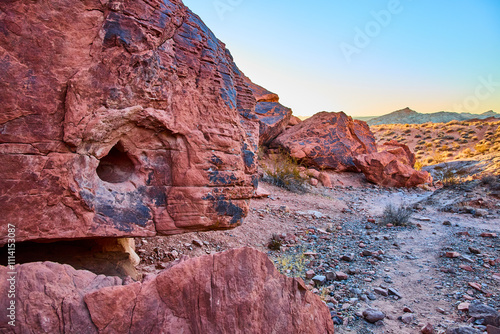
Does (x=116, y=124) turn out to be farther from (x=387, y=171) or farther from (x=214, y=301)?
(x=387, y=171)

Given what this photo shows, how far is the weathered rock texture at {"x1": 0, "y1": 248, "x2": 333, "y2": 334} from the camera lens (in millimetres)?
1711

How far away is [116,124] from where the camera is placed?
9.16 feet

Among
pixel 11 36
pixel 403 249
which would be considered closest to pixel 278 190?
pixel 403 249

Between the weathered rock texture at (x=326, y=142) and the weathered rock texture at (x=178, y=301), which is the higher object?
the weathered rock texture at (x=326, y=142)

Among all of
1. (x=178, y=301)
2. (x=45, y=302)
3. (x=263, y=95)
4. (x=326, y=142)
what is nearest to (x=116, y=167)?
(x=45, y=302)

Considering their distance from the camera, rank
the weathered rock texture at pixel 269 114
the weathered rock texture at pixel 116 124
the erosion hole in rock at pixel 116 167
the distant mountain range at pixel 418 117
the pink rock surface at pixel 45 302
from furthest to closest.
Result: the distant mountain range at pixel 418 117 → the weathered rock texture at pixel 269 114 → the erosion hole in rock at pixel 116 167 → the weathered rock texture at pixel 116 124 → the pink rock surface at pixel 45 302

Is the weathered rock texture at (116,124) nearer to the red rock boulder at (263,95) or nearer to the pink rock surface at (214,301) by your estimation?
the pink rock surface at (214,301)

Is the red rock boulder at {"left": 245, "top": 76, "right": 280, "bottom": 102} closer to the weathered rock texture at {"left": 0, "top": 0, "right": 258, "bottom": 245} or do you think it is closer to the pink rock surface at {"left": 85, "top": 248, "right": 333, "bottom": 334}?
the weathered rock texture at {"left": 0, "top": 0, "right": 258, "bottom": 245}

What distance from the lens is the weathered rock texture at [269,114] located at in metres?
13.8

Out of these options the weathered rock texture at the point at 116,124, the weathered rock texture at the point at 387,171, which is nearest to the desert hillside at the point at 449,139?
the weathered rock texture at the point at 387,171

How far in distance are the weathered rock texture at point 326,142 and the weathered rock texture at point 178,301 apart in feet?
36.5

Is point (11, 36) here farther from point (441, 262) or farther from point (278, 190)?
point (278, 190)

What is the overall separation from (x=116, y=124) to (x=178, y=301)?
176cm

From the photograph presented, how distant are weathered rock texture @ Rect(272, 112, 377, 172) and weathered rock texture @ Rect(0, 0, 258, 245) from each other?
1001cm
